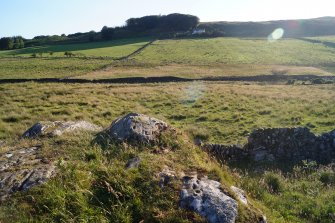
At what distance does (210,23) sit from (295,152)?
14383 cm

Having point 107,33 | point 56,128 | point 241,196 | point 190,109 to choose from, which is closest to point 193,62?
point 190,109

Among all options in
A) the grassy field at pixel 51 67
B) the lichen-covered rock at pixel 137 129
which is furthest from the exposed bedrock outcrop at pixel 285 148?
the grassy field at pixel 51 67

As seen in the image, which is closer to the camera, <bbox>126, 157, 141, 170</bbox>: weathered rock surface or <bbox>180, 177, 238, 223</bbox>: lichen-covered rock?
<bbox>180, 177, 238, 223</bbox>: lichen-covered rock

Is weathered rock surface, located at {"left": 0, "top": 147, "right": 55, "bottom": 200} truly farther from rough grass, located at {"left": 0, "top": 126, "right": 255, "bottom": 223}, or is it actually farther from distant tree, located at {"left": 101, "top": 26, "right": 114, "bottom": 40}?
distant tree, located at {"left": 101, "top": 26, "right": 114, "bottom": 40}

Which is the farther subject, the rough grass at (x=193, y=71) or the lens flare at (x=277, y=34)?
the lens flare at (x=277, y=34)

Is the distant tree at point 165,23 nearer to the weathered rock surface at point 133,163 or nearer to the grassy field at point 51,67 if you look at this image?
the grassy field at point 51,67

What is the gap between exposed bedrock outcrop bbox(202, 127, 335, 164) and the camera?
41.6 feet

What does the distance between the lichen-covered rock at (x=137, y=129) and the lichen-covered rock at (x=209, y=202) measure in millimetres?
2215

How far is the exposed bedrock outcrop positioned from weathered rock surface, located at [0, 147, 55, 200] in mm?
5959

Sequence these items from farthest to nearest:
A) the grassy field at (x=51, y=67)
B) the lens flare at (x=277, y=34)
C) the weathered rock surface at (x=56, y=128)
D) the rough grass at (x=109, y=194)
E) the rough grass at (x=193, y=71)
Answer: the lens flare at (x=277, y=34), the grassy field at (x=51, y=67), the rough grass at (x=193, y=71), the weathered rock surface at (x=56, y=128), the rough grass at (x=109, y=194)

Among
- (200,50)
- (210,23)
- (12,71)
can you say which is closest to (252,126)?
(12,71)

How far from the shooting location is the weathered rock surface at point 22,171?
686 centimetres

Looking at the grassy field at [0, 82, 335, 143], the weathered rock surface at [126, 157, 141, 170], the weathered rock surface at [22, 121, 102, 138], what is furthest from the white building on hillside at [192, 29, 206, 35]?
the weathered rock surface at [126, 157, 141, 170]

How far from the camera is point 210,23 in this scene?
15150 centimetres
